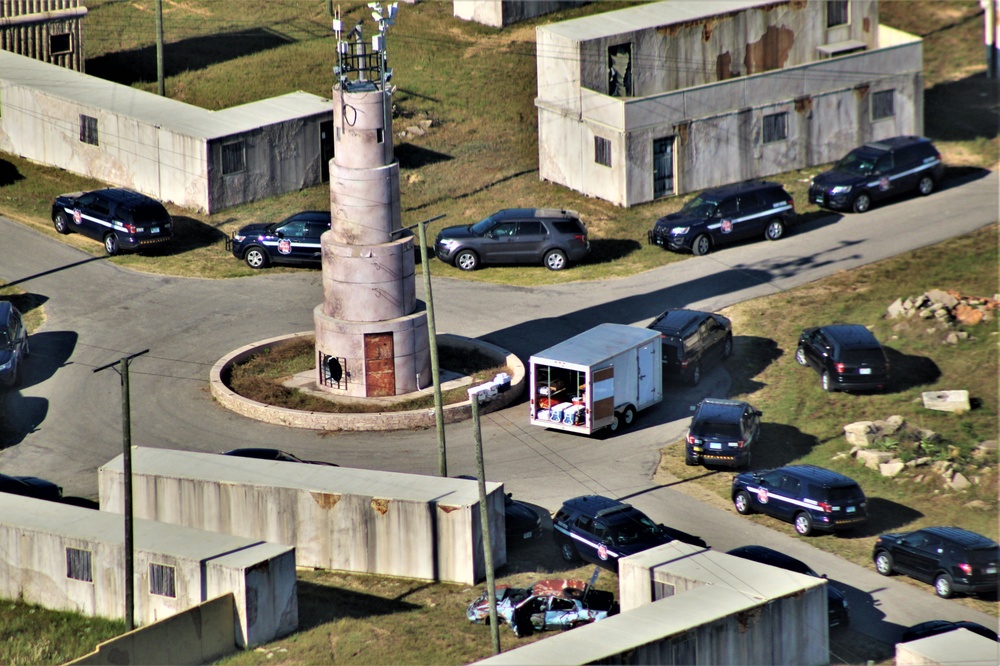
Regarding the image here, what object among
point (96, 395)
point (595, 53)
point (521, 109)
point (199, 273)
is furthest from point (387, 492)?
point (521, 109)

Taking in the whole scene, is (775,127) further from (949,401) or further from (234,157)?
(234,157)

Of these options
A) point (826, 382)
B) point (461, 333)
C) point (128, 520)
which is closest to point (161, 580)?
point (128, 520)

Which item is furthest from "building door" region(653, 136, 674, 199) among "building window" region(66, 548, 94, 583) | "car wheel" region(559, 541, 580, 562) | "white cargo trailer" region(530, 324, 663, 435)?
"building window" region(66, 548, 94, 583)

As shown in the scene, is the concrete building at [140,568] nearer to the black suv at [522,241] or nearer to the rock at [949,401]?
the rock at [949,401]

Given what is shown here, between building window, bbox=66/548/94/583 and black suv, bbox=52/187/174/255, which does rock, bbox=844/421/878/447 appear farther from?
Result: black suv, bbox=52/187/174/255

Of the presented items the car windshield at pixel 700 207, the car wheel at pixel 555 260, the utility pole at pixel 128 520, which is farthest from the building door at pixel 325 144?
the utility pole at pixel 128 520
